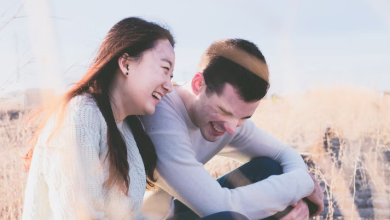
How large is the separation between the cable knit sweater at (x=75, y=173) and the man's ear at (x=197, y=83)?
1.93 feet

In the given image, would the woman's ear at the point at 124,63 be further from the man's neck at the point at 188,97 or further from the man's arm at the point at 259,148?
the man's arm at the point at 259,148

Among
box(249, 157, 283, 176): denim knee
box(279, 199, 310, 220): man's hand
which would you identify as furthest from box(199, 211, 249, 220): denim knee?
box(249, 157, 283, 176): denim knee

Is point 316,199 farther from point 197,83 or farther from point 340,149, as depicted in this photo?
point 340,149

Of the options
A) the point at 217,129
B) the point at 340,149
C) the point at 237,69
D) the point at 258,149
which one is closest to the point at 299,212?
the point at 258,149

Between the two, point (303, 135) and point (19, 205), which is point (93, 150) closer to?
point (19, 205)

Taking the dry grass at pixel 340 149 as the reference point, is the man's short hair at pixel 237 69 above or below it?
above

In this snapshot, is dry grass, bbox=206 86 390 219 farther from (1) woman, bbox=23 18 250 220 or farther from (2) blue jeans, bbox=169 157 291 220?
(1) woman, bbox=23 18 250 220

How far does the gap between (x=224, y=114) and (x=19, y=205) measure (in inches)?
51.9

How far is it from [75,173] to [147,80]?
0.38 metres

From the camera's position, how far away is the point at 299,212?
1934mm

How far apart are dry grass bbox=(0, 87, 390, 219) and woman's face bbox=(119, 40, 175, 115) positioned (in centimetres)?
47

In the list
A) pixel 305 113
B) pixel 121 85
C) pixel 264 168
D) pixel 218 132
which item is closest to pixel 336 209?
pixel 264 168

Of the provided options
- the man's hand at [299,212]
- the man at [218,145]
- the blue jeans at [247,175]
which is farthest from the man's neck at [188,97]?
the man's hand at [299,212]

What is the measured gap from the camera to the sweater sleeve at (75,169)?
1.23m
